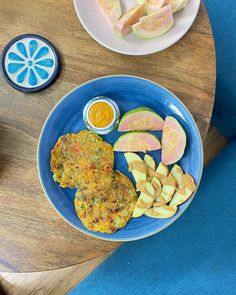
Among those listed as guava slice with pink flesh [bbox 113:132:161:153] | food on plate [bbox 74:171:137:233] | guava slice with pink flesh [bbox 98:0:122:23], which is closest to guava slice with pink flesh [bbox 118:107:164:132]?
guava slice with pink flesh [bbox 113:132:161:153]

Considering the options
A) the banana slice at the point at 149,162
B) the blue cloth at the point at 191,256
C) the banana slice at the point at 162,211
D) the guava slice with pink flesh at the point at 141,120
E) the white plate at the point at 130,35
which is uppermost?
the white plate at the point at 130,35

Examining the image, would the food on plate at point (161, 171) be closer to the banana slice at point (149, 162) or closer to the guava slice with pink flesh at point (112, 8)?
the banana slice at point (149, 162)

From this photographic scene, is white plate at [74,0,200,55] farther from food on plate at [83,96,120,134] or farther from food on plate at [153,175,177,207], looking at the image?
food on plate at [153,175,177,207]

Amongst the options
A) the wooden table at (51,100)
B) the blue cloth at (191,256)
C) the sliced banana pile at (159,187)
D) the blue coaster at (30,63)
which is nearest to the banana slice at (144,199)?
the sliced banana pile at (159,187)

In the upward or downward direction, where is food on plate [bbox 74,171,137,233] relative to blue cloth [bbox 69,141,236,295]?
upward

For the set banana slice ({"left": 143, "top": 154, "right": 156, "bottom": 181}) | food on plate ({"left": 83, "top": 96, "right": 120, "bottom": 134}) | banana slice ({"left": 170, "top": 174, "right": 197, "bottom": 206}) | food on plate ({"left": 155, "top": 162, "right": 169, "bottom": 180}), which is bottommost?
banana slice ({"left": 170, "top": 174, "right": 197, "bottom": 206})

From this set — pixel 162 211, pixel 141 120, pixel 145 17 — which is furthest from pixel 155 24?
pixel 162 211

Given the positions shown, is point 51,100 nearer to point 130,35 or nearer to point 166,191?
point 130,35
